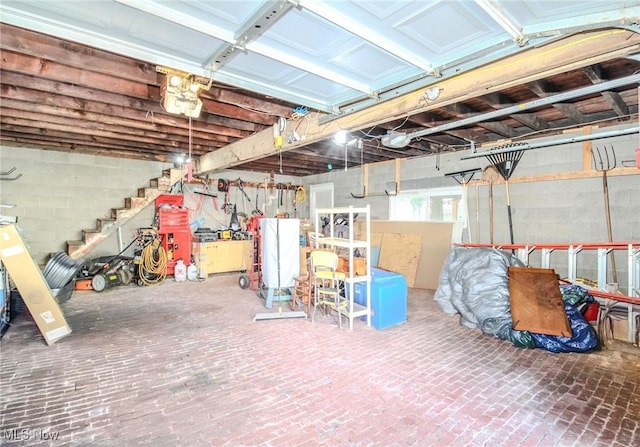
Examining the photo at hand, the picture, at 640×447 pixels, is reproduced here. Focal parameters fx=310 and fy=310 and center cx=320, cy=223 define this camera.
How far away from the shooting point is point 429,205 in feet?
21.0

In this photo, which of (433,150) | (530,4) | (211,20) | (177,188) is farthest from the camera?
(177,188)

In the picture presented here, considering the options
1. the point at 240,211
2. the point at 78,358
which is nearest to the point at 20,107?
the point at 78,358

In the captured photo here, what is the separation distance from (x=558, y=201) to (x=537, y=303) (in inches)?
78.1

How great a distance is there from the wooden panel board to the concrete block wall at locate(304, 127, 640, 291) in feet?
4.01

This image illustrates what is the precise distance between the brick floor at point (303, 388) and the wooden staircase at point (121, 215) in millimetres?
2538

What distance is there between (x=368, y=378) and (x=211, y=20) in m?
2.82

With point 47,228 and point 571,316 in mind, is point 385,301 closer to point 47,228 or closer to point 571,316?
point 571,316

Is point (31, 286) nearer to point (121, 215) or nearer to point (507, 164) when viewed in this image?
point (121, 215)

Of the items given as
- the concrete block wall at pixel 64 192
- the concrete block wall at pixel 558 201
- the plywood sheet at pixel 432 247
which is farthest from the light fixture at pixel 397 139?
the concrete block wall at pixel 64 192

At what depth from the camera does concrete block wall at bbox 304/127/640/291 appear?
407cm

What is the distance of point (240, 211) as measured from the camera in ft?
28.1

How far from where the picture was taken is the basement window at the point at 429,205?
5896 mm

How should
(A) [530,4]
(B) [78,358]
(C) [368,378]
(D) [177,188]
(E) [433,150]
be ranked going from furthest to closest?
(D) [177,188], (E) [433,150], (B) [78,358], (C) [368,378], (A) [530,4]

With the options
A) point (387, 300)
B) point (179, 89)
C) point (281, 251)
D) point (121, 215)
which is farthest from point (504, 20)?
point (121, 215)
